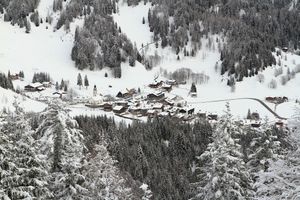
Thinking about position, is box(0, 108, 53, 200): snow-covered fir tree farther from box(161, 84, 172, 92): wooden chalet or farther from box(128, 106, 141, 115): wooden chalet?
box(161, 84, 172, 92): wooden chalet

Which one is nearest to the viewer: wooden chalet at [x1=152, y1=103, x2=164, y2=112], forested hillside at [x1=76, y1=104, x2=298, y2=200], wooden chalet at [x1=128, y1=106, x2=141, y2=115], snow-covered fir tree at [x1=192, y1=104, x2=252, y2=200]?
snow-covered fir tree at [x1=192, y1=104, x2=252, y2=200]

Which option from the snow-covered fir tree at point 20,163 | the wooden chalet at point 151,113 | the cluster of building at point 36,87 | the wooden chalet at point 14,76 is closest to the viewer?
the snow-covered fir tree at point 20,163

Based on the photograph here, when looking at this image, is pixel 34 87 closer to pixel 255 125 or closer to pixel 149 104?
pixel 149 104

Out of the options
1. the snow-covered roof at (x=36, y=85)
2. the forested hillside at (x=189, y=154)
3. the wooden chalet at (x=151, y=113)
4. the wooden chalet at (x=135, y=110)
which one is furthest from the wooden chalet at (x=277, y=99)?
the snow-covered roof at (x=36, y=85)

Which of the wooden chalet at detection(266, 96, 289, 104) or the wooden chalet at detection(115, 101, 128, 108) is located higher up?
the wooden chalet at detection(115, 101, 128, 108)

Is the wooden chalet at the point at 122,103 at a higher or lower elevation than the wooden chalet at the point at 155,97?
lower

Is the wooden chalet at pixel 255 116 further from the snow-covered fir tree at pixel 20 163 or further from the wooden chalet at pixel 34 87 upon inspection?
the snow-covered fir tree at pixel 20 163

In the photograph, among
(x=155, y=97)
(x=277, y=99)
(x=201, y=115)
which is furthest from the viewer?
(x=277, y=99)

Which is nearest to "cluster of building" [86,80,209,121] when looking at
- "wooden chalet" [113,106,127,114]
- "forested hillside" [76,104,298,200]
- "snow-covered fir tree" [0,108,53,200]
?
"wooden chalet" [113,106,127,114]

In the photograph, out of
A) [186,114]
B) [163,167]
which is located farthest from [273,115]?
[163,167]

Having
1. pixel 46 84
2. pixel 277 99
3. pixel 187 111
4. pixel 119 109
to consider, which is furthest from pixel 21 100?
pixel 277 99

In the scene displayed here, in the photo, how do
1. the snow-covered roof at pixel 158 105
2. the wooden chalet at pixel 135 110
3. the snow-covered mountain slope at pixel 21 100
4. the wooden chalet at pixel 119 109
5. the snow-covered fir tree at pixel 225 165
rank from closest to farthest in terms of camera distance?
1. the snow-covered fir tree at pixel 225 165
2. the snow-covered mountain slope at pixel 21 100
3. the wooden chalet at pixel 119 109
4. the wooden chalet at pixel 135 110
5. the snow-covered roof at pixel 158 105
